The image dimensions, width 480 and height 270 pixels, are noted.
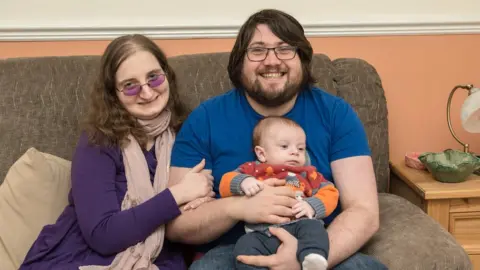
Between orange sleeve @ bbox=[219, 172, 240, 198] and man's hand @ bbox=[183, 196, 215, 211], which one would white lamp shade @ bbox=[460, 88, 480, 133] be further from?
man's hand @ bbox=[183, 196, 215, 211]

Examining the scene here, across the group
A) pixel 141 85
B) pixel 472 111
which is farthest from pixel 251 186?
pixel 472 111

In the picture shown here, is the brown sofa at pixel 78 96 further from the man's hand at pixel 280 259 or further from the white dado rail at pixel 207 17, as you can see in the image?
the man's hand at pixel 280 259

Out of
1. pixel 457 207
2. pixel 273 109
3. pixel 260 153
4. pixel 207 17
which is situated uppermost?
pixel 207 17

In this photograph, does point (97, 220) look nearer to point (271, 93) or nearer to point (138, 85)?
point (138, 85)

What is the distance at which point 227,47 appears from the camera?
2.39 meters

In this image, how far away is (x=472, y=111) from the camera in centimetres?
200

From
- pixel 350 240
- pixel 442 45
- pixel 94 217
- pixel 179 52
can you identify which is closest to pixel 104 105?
pixel 94 217

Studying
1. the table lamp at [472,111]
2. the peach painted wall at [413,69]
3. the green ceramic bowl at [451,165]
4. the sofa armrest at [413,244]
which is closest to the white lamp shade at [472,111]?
the table lamp at [472,111]

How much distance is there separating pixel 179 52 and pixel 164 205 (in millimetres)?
983

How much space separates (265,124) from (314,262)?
487mm

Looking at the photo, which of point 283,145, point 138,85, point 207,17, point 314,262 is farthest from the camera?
point 207,17

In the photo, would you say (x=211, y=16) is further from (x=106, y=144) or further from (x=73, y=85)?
(x=106, y=144)

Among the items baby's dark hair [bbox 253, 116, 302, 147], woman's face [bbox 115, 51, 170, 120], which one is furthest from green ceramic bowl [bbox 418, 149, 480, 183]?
woman's face [bbox 115, 51, 170, 120]

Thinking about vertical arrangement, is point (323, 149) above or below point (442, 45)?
below
